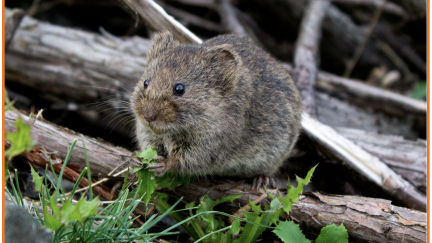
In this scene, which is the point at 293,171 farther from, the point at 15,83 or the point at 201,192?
the point at 15,83

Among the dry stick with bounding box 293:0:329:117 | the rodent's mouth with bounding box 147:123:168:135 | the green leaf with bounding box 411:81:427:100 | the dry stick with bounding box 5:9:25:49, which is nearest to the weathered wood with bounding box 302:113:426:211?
the dry stick with bounding box 293:0:329:117

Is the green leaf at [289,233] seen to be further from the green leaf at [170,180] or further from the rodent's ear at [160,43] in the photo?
the rodent's ear at [160,43]

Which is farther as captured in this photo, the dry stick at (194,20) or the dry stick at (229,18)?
the dry stick at (194,20)

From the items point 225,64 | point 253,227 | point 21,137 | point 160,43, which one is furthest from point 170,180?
point 21,137

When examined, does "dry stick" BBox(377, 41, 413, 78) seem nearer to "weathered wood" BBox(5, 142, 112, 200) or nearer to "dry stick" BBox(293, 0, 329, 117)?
"dry stick" BBox(293, 0, 329, 117)

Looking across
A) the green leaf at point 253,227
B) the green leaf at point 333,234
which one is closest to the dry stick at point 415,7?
the green leaf at point 333,234

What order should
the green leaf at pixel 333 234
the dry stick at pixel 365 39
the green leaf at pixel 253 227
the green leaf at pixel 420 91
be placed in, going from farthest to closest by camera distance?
the dry stick at pixel 365 39, the green leaf at pixel 420 91, the green leaf at pixel 253 227, the green leaf at pixel 333 234

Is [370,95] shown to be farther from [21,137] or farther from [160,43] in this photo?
[21,137]
